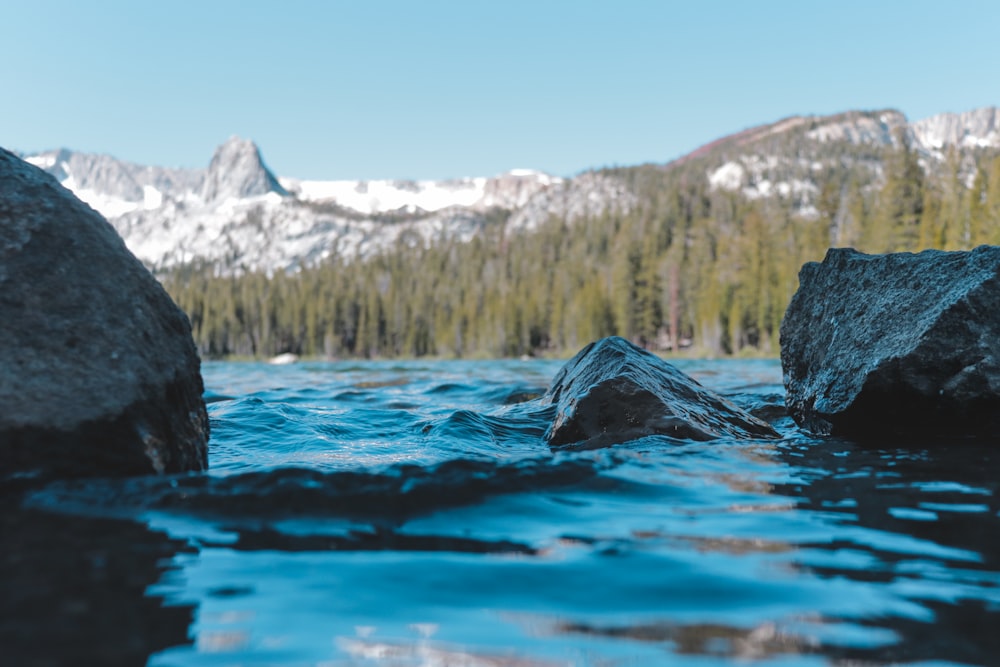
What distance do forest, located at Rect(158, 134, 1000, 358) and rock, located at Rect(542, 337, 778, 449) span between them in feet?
160

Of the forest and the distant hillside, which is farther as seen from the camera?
the distant hillside

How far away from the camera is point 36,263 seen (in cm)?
405

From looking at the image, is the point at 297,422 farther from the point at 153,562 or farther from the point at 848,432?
the point at 848,432

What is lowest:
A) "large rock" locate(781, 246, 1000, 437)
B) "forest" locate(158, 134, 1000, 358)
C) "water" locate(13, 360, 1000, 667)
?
"water" locate(13, 360, 1000, 667)

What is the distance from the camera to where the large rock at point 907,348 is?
5.42m

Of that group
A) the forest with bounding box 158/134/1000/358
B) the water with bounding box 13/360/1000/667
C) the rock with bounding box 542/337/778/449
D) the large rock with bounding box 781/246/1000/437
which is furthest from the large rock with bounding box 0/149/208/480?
the forest with bounding box 158/134/1000/358

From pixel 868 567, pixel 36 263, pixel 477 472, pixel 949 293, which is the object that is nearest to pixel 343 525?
pixel 477 472

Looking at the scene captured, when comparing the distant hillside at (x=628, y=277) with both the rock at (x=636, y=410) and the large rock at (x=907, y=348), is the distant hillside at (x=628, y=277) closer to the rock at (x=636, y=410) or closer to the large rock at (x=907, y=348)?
the large rock at (x=907, y=348)

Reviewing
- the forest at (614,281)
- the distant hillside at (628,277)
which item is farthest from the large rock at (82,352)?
the distant hillside at (628,277)

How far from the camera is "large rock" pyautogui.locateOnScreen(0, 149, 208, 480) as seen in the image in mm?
3535

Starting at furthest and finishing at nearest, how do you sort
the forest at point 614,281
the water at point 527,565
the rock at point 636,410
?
1. the forest at point 614,281
2. the rock at point 636,410
3. the water at point 527,565

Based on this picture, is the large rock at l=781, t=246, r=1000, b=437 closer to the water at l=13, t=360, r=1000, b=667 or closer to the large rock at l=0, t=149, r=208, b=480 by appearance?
the water at l=13, t=360, r=1000, b=667

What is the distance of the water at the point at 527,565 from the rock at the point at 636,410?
1.44m

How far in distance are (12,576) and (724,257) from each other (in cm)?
9560
